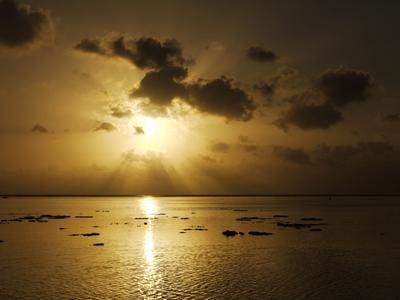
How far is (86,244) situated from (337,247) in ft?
124

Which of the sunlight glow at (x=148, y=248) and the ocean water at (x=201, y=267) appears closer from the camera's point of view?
the ocean water at (x=201, y=267)

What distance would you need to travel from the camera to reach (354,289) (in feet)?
121

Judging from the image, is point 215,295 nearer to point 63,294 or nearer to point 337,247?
point 63,294

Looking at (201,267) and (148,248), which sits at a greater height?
(148,248)

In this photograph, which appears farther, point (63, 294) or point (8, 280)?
point (8, 280)

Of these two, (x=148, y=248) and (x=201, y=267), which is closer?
(x=201, y=267)

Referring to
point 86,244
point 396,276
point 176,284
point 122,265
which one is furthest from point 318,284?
point 86,244

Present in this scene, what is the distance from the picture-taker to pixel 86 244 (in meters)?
66.2

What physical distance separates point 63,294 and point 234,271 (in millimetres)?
17471

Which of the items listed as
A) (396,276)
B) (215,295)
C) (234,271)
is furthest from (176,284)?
(396,276)

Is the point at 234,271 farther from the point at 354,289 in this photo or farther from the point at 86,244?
the point at 86,244

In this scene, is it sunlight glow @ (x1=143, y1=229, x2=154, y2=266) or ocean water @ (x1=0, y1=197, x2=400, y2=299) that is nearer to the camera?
ocean water @ (x1=0, y1=197, x2=400, y2=299)

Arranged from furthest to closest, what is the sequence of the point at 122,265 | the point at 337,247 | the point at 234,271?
the point at 337,247, the point at 122,265, the point at 234,271

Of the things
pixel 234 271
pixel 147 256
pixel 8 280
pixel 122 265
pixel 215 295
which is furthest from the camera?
pixel 147 256
